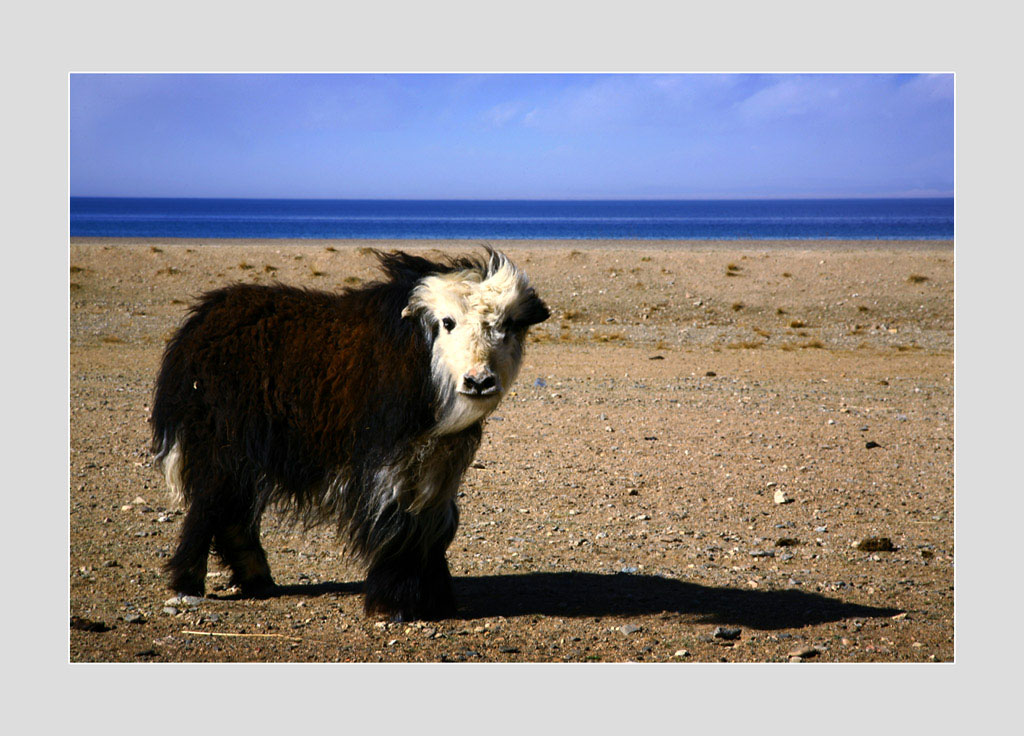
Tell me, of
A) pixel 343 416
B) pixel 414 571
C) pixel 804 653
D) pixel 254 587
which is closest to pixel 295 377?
pixel 343 416

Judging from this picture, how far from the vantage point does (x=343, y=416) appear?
5.47m

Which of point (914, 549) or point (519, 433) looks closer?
point (914, 549)

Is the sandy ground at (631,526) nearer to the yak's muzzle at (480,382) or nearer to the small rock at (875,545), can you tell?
the small rock at (875,545)

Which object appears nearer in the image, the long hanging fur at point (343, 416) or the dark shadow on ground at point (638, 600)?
the long hanging fur at point (343, 416)

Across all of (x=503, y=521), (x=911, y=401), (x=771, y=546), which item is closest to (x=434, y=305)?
(x=503, y=521)

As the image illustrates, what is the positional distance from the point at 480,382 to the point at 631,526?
3.36 metres

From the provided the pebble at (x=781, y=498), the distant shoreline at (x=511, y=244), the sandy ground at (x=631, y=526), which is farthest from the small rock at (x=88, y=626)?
the distant shoreline at (x=511, y=244)

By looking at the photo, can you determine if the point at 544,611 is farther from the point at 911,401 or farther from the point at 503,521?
the point at 911,401

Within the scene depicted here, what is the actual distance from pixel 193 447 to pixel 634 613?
9.57 ft

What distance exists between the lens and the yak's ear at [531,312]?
519 centimetres

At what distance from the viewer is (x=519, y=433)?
10.5 m

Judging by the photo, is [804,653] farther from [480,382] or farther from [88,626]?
[88,626]

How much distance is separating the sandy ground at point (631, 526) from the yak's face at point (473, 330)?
1.54 metres

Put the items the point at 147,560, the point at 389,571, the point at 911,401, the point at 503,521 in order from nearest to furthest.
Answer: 1. the point at 389,571
2. the point at 147,560
3. the point at 503,521
4. the point at 911,401
